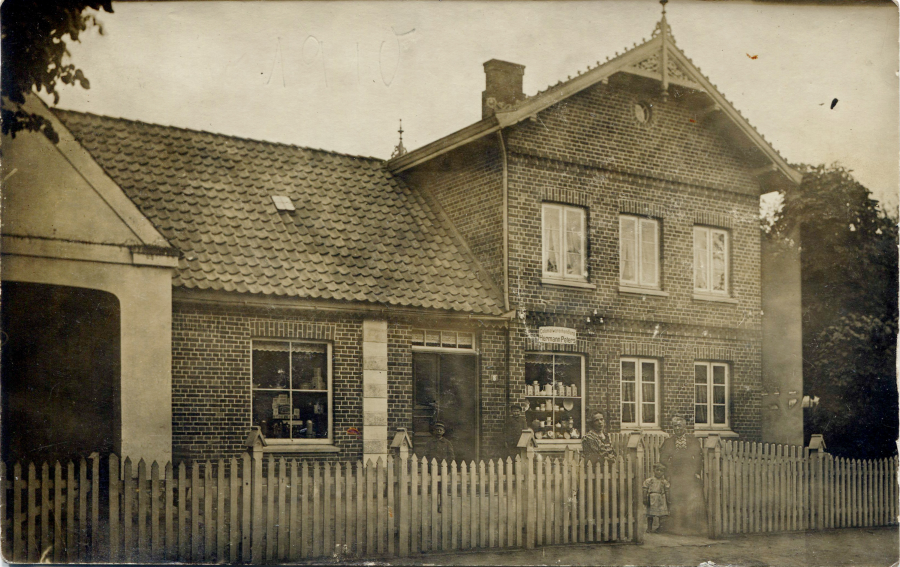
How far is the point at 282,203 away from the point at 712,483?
801cm

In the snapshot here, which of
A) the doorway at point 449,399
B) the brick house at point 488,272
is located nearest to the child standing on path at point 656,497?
the brick house at point 488,272

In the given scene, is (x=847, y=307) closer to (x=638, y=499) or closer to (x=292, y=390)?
(x=638, y=499)

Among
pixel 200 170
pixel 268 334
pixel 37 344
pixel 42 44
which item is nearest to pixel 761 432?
pixel 268 334

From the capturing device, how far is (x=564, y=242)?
1481cm

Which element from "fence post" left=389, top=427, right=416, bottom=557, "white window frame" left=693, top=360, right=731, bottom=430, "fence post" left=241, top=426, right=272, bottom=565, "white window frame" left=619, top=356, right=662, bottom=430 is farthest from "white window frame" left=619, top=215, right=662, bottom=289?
"fence post" left=241, top=426, right=272, bottom=565

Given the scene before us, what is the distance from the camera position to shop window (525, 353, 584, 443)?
1433 centimetres

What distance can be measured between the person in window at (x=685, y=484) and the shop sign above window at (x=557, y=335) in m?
2.64

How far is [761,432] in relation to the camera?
650 inches

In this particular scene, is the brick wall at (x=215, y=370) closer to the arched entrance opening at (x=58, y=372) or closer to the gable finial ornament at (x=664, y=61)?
the arched entrance opening at (x=58, y=372)

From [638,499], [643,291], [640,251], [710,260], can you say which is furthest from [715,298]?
[638,499]

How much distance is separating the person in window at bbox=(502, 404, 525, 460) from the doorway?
20.2 inches

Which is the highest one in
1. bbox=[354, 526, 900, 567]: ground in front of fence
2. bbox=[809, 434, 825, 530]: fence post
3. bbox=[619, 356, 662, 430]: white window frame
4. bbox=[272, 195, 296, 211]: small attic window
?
bbox=[272, 195, 296, 211]: small attic window

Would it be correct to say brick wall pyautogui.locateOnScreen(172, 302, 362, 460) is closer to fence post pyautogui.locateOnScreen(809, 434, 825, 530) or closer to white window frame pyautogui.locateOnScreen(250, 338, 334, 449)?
white window frame pyautogui.locateOnScreen(250, 338, 334, 449)

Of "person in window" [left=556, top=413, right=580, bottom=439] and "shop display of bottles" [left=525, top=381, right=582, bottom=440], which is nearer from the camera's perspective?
"shop display of bottles" [left=525, top=381, right=582, bottom=440]
